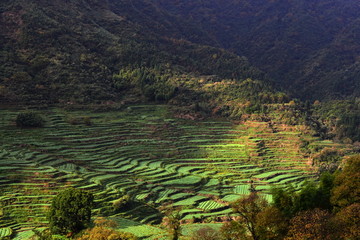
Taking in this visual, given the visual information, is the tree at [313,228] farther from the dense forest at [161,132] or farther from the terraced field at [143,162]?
the terraced field at [143,162]

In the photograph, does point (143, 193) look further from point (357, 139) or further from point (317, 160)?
point (357, 139)

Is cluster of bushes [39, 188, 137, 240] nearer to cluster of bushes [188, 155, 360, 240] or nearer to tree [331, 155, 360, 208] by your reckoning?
cluster of bushes [188, 155, 360, 240]

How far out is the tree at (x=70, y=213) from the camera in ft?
85.9

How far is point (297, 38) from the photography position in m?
158

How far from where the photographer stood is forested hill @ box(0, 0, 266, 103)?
65062 millimetres

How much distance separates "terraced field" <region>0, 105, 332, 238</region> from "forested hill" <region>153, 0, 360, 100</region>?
64.0 meters

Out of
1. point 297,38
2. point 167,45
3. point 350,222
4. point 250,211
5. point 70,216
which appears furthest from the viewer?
point 297,38

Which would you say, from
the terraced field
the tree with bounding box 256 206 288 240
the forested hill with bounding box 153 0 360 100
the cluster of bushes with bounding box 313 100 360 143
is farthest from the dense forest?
the forested hill with bounding box 153 0 360 100

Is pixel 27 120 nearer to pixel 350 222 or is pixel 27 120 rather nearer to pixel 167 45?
pixel 350 222

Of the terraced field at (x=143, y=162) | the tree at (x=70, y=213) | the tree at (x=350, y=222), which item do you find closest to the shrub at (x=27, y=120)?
the terraced field at (x=143, y=162)

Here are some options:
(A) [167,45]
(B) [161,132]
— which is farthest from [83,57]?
(A) [167,45]

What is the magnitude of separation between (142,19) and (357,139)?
9474 centimetres

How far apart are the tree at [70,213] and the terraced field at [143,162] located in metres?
3.23

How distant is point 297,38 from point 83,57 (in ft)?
372
